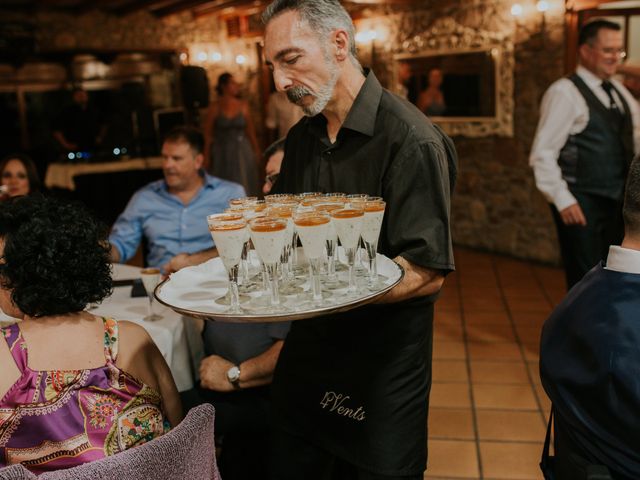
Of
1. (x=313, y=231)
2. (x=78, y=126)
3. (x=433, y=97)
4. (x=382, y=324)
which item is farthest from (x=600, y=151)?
(x=78, y=126)

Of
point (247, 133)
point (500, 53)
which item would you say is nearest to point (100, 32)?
point (247, 133)

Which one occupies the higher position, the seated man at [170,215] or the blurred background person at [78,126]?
the blurred background person at [78,126]

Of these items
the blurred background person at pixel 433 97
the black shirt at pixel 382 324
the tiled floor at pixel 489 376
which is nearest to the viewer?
the black shirt at pixel 382 324

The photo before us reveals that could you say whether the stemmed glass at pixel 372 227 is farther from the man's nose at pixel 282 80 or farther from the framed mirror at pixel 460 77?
the framed mirror at pixel 460 77

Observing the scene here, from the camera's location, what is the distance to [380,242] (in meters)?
1.68

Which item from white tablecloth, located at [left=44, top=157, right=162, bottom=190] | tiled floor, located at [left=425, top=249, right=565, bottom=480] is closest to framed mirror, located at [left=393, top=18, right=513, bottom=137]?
tiled floor, located at [left=425, top=249, right=565, bottom=480]

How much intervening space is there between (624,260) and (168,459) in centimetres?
94

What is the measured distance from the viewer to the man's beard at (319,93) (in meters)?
1.64

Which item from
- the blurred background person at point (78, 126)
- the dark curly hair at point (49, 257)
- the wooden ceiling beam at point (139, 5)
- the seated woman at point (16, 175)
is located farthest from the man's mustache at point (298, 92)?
the wooden ceiling beam at point (139, 5)

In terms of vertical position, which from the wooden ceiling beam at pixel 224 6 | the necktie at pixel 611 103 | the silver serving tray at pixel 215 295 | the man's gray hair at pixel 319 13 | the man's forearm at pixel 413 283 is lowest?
the man's forearm at pixel 413 283

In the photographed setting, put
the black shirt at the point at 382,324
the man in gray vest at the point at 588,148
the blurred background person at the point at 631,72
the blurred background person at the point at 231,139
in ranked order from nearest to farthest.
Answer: the black shirt at the point at 382,324 < the man in gray vest at the point at 588,148 < the blurred background person at the point at 631,72 < the blurred background person at the point at 231,139

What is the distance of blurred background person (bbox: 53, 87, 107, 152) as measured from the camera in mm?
8844

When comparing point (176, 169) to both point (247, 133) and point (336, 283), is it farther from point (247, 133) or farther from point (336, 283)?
point (247, 133)

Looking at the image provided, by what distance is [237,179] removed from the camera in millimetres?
7141
